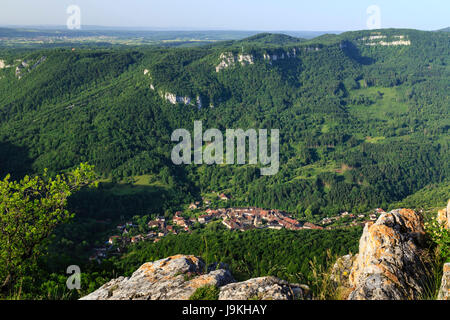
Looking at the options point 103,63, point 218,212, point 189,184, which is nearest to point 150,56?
point 103,63

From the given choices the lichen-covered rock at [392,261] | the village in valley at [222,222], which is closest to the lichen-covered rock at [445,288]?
the lichen-covered rock at [392,261]

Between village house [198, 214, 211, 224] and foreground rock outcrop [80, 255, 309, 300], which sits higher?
foreground rock outcrop [80, 255, 309, 300]

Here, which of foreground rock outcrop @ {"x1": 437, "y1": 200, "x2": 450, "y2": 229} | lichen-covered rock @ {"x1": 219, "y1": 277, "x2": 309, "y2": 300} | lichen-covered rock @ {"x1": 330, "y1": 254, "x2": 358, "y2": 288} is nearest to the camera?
lichen-covered rock @ {"x1": 219, "y1": 277, "x2": 309, "y2": 300}

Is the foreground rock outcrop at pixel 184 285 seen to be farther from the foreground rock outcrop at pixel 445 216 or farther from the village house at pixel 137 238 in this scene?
the village house at pixel 137 238

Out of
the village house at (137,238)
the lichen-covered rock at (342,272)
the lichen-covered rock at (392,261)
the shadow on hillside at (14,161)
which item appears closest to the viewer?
the lichen-covered rock at (392,261)

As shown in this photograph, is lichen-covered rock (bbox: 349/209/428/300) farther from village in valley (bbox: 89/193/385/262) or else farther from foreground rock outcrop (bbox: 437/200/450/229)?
village in valley (bbox: 89/193/385/262)

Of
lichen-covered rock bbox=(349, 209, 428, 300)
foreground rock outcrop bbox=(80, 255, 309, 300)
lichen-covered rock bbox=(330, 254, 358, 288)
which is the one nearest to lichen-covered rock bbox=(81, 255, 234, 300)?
foreground rock outcrop bbox=(80, 255, 309, 300)
